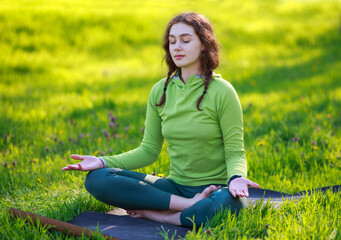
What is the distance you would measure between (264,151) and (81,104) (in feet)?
10.8

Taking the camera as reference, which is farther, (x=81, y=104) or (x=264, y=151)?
(x=81, y=104)

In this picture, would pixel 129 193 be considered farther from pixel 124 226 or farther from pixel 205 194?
pixel 205 194

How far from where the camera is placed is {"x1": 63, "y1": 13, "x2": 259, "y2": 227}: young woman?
346cm

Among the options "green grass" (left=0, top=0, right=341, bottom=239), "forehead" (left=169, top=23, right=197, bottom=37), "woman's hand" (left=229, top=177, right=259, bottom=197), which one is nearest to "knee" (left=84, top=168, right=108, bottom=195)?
"green grass" (left=0, top=0, right=341, bottom=239)

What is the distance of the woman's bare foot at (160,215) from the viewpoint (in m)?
3.42

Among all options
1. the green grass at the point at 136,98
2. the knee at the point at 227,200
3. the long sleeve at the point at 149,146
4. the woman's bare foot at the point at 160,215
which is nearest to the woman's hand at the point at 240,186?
the knee at the point at 227,200

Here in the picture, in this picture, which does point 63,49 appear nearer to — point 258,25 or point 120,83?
point 120,83

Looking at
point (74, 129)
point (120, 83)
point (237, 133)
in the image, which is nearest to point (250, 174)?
point (237, 133)

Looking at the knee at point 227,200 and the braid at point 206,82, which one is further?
the braid at point 206,82

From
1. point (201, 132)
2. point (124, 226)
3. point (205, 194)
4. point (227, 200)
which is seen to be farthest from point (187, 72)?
point (124, 226)

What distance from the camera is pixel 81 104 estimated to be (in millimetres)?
7262

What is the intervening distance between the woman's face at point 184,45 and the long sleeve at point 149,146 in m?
0.37

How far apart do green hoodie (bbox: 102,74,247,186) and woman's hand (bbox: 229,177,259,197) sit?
0.18 m

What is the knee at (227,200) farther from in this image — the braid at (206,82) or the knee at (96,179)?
the knee at (96,179)
